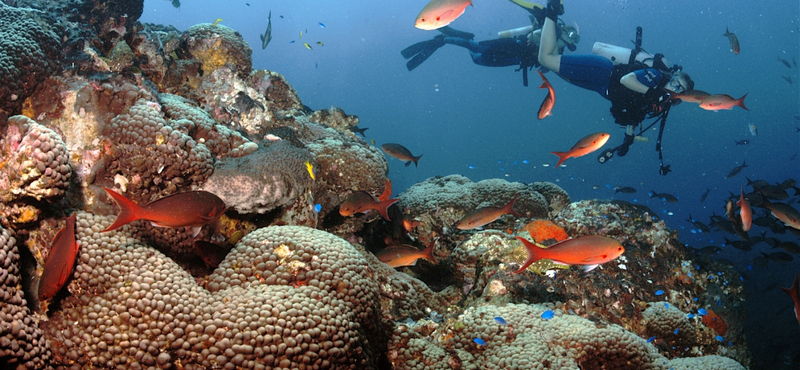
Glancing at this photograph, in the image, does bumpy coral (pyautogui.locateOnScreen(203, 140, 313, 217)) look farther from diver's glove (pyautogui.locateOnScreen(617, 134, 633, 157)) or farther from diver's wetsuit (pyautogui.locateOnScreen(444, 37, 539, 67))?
diver's wetsuit (pyautogui.locateOnScreen(444, 37, 539, 67))

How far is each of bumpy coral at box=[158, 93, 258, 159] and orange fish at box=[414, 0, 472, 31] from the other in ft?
7.39

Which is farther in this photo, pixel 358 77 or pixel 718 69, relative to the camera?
pixel 358 77

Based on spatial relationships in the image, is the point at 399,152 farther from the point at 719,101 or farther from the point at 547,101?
the point at 719,101

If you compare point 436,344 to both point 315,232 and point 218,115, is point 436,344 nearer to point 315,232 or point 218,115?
point 315,232

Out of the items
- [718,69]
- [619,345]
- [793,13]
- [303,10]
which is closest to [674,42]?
[718,69]

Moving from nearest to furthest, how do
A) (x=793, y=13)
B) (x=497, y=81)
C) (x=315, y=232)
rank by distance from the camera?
(x=315, y=232) → (x=793, y=13) → (x=497, y=81)

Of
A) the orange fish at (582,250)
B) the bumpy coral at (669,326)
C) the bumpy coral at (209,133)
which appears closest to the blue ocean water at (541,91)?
the bumpy coral at (669,326)

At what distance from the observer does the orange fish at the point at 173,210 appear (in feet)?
6.20

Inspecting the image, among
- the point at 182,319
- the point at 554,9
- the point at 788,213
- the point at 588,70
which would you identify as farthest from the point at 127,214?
the point at 554,9

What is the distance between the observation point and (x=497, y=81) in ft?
402

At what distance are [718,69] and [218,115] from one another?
11922 centimetres

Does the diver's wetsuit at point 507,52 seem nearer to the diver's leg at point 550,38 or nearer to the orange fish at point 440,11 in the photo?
the diver's leg at point 550,38

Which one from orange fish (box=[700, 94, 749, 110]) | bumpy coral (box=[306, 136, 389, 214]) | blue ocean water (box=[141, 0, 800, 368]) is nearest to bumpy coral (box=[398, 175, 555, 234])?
bumpy coral (box=[306, 136, 389, 214])

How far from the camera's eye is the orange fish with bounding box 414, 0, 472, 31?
3.27 m
